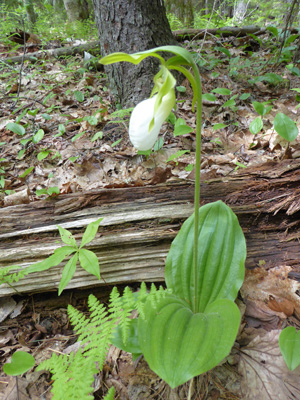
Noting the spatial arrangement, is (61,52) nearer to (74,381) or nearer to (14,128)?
(14,128)

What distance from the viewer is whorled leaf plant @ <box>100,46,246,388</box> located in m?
0.96

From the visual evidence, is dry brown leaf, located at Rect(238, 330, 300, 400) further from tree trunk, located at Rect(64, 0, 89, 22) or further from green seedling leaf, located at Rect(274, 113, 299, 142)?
tree trunk, located at Rect(64, 0, 89, 22)

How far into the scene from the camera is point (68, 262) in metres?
1.44

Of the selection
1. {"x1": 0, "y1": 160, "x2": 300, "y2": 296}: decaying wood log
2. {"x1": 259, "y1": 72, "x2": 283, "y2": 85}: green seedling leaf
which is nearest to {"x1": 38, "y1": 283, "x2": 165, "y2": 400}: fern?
{"x1": 0, "y1": 160, "x2": 300, "y2": 296}: decaying wood log

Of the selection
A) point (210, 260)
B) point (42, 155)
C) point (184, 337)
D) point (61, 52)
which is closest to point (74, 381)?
point (184, 337)

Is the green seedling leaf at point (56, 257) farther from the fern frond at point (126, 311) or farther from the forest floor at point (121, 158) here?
the fern frond at point (126, 311)

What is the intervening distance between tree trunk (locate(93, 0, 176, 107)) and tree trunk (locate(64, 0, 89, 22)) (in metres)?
4.87

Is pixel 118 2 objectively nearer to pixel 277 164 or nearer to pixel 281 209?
pixel 277 164

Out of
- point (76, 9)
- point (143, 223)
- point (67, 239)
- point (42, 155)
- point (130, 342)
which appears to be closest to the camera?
point (130, 342)

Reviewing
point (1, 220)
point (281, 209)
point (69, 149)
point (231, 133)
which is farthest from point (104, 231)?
point (231, 133)

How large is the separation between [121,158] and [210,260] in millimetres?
1709

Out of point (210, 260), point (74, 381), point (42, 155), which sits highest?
point (42, 155)

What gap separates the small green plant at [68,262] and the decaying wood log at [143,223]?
0.43 ft

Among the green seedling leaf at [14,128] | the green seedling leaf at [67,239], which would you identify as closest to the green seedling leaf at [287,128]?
the green seedling leaf at [67,239]
